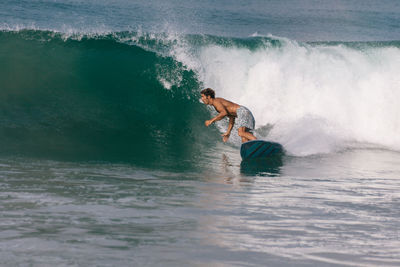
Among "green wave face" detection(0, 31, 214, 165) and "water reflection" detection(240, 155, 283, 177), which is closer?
"water reflection" detection(240, 155, 283, 177)

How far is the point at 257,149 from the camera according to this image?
8109 mm

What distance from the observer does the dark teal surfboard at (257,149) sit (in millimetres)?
8070

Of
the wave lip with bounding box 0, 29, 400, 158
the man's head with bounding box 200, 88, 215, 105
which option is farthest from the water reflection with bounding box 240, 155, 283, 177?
the man's head with bounding box 200, 88, 215, 105

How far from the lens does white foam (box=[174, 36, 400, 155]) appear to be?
11885 mm

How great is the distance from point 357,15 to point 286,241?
2957 centimetres

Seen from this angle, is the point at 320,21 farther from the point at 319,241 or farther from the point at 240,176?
the point at 319,241

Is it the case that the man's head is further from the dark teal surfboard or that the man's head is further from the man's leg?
the dark teal surfboard

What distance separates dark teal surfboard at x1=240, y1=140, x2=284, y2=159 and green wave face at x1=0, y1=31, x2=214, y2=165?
101 centimetres

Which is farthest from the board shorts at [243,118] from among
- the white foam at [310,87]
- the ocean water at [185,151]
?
the white foam at [310,87]

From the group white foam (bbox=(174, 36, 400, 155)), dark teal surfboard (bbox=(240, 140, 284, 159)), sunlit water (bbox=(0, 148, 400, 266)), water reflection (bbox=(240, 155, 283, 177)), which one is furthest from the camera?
white foam (bbox=(174, 36, 400, 155))

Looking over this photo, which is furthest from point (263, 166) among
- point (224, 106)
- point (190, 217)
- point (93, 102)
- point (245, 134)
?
point (93, 102)

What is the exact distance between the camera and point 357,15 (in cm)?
3117

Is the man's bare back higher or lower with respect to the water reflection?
higher

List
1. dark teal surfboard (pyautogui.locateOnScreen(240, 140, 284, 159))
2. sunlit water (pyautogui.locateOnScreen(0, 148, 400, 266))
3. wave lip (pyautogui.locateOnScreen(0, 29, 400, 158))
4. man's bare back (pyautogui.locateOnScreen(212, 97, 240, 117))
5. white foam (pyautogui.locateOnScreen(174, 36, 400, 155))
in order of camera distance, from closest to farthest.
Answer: sunlit water (pyautogui.locateOnScreen(0, 148, 400, 266)), dark teal surfboard (pyautogui.locateOnScreen(240, 140, 284, 159)), man's bare back (pyautogui.locateOnScreen(212, 97, 240, 117)), wave lip (pyautogui.locateOnScreen(0, 29, 400, 158)), white foam (pyautogui.locateOnScreen(174, 36, 400, 155))
